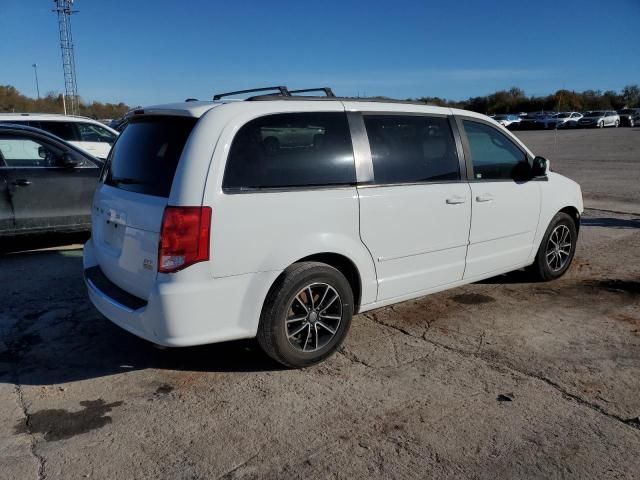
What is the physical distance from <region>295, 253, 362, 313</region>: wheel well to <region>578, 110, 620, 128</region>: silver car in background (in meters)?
57.0

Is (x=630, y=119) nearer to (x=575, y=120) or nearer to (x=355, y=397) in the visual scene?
(x=575, y=120)

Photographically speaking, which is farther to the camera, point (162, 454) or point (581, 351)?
point (581, 351)

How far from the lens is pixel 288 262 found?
12.3 ft

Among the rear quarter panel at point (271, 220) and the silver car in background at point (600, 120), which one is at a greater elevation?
the silver car in background at point (600, 120)

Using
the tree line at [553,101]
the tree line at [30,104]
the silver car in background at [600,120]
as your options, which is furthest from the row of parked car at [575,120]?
the tree line at [30,104]

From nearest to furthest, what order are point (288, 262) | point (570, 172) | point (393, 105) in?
point (288, 262) → point (393, 105) → point (570, 172)

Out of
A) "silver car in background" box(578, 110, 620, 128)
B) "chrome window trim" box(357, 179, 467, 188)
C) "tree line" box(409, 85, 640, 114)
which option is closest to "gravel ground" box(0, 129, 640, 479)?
"chrome window trim" box(357, 179, 467, 188)

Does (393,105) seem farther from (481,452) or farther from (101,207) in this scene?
(481,452)

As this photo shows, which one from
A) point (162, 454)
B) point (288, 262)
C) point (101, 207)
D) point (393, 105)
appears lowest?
point (162, 454)

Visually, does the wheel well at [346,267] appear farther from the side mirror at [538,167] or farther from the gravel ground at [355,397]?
the side mirror at [538,167]

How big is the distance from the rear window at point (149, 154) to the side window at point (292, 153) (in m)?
0.35

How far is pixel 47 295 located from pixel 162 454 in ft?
10.3

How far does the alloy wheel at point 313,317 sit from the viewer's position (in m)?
3.92

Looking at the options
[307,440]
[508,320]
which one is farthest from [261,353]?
[508,320]
